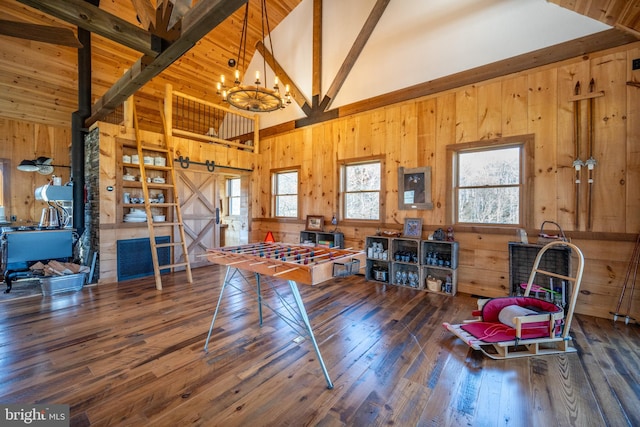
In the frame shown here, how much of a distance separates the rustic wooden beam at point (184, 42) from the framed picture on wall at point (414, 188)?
333 centimetres

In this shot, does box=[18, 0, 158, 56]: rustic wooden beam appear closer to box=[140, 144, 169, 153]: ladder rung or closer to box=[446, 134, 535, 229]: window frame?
box=[140, 144, 169, 153]: ladder rung

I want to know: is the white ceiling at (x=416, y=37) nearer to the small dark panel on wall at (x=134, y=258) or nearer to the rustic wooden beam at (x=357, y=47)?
the rustic wooden beam at (x=357, y=47)

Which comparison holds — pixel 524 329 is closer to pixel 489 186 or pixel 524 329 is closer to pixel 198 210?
pixel 489 186

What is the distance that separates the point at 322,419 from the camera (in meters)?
1.62

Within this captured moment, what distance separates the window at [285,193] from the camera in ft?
20.2

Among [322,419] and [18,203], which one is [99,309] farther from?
[18,203]

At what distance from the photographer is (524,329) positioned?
7.59ft

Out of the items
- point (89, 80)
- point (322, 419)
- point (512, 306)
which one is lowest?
point (322, 419)

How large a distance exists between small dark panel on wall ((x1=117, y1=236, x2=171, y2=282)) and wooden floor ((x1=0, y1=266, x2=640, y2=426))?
1336 millimetres

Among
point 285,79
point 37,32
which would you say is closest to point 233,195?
point 285,79

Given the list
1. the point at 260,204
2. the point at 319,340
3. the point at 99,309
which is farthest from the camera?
the point at 260,204

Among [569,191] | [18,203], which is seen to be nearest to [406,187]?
[569,191]

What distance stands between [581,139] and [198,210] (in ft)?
21.2

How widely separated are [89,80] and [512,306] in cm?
717
